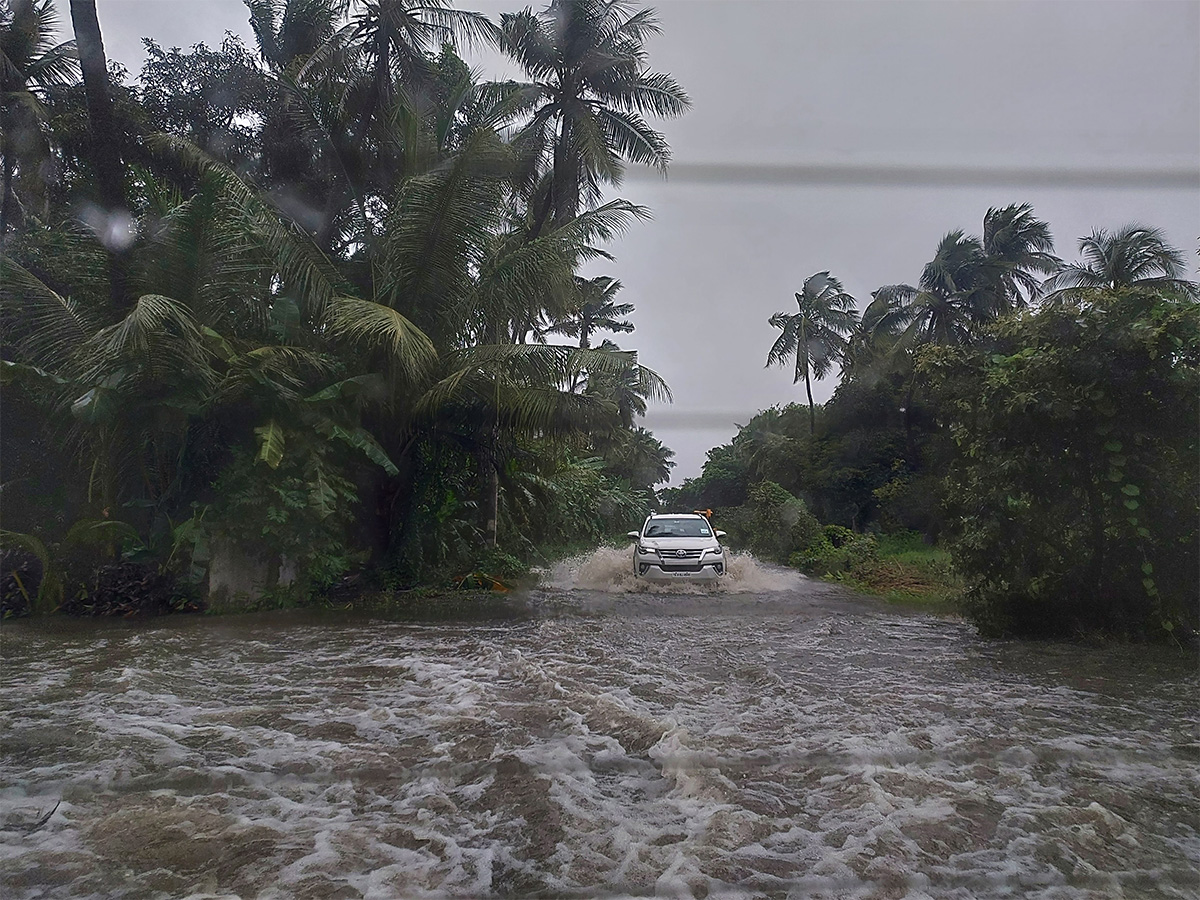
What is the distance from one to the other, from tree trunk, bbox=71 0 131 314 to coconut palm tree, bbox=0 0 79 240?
6.40 meters

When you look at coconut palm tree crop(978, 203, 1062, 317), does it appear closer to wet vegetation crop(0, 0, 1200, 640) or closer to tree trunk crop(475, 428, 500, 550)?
wet vegetation crop(0, 0, 1200, 640)

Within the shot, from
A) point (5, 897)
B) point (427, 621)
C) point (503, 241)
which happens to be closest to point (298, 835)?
point (5, 897)

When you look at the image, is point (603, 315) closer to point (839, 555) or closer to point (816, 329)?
point (816, 329)

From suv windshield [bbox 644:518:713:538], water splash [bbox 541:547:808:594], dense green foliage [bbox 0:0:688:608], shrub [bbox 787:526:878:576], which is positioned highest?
dense green foliage [bbox 0:0:688:608]

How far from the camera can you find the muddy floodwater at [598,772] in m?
2.71

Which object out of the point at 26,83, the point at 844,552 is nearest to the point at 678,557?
the point at 844,552

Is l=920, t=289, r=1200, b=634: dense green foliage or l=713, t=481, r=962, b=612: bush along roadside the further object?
l=713, t=481, r=962, b=612: bush along roadside

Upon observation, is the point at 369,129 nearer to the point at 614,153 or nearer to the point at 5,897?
the point at 614,153

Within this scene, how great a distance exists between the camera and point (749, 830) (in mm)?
3057

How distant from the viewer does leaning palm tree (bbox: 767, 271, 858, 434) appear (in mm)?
30062

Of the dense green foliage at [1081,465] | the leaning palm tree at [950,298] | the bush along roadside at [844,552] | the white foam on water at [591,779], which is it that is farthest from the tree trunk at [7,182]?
the leaning palm tree at [950,298]

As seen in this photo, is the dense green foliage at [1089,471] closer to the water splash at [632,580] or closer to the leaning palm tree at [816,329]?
the water splash at [632,580]

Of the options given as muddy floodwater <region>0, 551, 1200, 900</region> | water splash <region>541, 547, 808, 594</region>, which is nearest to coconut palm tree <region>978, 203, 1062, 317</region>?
water splash <region>541, 547, 808, 594</region>

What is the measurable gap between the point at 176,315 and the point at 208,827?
268 inches
